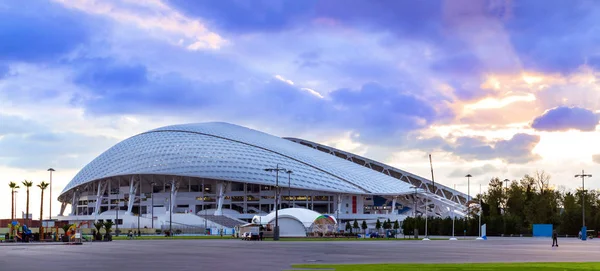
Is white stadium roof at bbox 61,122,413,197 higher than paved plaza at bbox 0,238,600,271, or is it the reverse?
white stadium roof at bbox 61,122,413,197

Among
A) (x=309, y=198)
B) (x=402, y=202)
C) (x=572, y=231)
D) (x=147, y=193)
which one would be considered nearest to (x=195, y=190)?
(x=147, y=193)

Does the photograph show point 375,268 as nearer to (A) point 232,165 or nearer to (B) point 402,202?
(A) point 232,165

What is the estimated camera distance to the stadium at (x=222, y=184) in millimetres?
151250

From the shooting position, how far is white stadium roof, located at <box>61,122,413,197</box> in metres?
152

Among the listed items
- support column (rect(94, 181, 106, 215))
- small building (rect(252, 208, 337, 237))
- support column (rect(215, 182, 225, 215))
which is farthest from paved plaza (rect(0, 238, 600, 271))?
support column (rect(94, 181, 106, 215))

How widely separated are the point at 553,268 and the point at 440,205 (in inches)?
5579

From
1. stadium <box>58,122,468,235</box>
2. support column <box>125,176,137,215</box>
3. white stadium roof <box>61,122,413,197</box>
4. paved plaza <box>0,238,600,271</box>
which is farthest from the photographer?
support column <box>125,176,137,215</box>

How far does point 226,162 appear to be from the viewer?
152625mm

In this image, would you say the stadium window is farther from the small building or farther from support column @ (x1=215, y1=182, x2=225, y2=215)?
the small building

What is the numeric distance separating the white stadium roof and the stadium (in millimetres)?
206

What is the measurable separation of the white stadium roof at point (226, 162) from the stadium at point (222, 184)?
0.68ft

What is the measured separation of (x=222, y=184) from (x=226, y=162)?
4.72 meters

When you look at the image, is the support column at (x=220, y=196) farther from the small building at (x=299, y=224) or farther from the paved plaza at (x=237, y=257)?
the paved plaza at (x=237, y=257)

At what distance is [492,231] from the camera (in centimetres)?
11212
